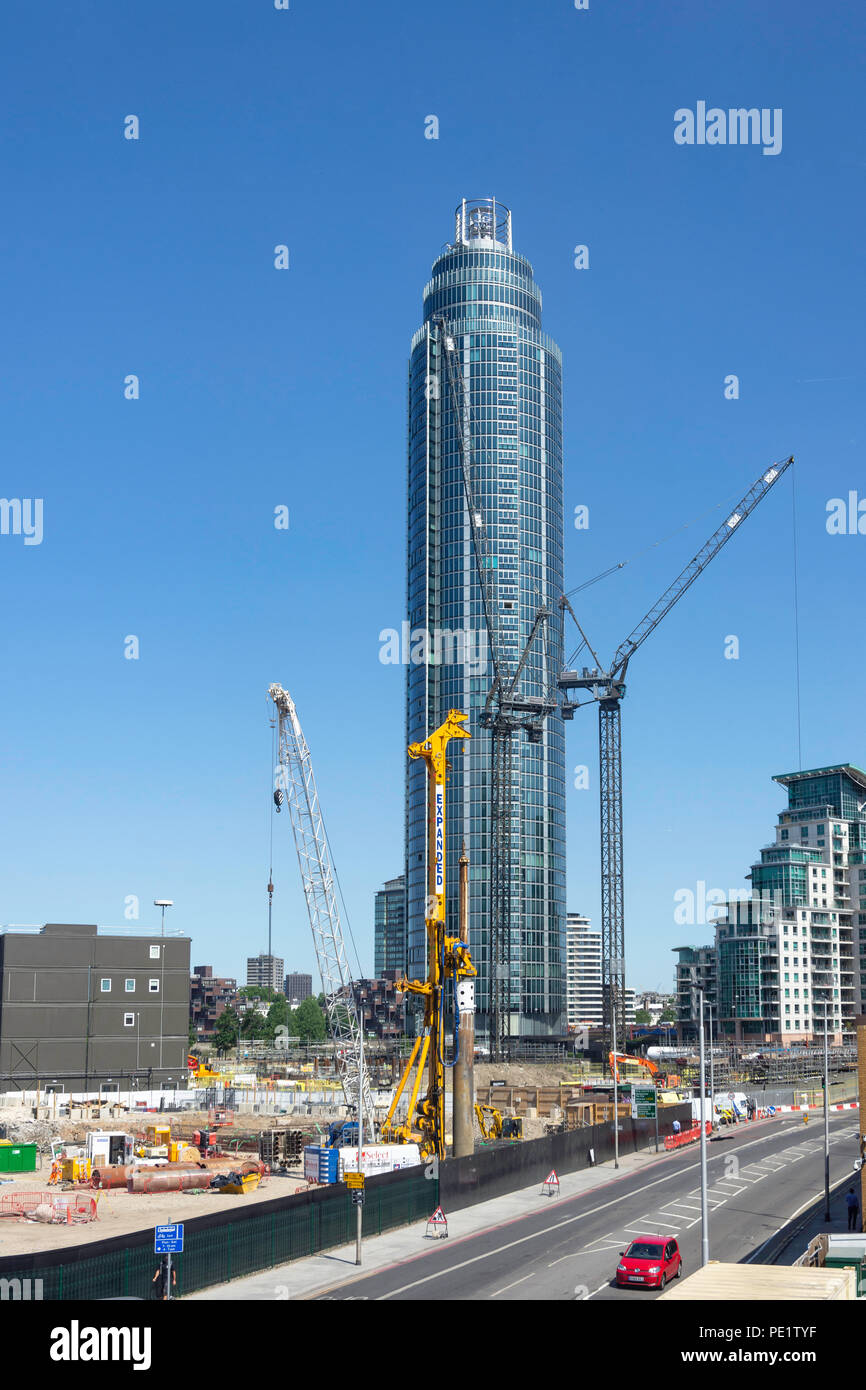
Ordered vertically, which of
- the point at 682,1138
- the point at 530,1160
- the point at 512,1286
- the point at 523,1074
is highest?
the point at 512,1286

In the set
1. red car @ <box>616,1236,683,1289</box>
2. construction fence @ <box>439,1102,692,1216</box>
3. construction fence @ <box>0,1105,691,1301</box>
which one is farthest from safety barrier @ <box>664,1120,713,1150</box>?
red car @ <box>616,1236,683,1289</box>

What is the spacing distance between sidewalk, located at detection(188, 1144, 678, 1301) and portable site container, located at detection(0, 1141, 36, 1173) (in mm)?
31633

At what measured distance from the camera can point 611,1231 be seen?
48.3 m

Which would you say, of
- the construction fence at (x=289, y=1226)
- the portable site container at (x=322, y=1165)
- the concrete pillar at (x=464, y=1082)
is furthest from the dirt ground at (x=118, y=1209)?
the concrete pillar at (x=464, y=1082)

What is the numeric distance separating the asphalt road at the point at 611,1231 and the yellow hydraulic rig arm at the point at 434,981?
9194mm

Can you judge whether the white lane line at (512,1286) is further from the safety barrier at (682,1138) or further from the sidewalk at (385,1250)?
the safety barrier at (682,1138)

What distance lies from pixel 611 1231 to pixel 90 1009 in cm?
Answer: 7410

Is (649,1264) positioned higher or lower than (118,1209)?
higher

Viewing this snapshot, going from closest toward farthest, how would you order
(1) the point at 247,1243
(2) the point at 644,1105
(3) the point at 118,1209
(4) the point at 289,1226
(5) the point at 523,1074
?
1. (1) the point at 247,1243
2. (4) the point at 289,1226
3. (3) the point at 118,1209
4. (2) the point at 644,1105
5. (5) the point at 523,1074

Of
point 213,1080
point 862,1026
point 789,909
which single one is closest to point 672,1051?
point 789,909

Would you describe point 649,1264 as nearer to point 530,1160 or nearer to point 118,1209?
point 530,1160

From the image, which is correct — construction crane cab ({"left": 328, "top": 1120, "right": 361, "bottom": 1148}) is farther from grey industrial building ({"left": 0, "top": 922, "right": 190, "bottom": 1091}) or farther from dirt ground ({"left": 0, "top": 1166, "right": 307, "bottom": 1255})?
grey industrial building ({"left": 0, "top": 922, "right": 190, "bottom": 1091})

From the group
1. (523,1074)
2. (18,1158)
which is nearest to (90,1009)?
(18,1158)
